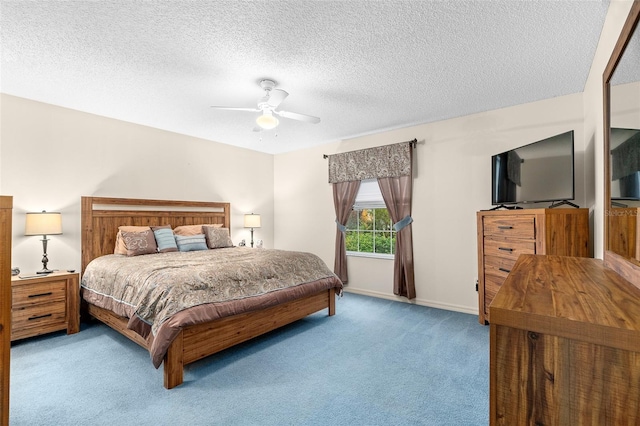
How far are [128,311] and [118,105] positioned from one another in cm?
233

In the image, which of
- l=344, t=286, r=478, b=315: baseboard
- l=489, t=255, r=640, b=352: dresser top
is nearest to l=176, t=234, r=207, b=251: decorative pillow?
l=344, t=286, r=478, b=315: baseboard

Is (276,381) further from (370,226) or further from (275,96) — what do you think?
(370,226)

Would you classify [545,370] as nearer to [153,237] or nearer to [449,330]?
[449,330]

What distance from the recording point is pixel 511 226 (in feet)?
9.84

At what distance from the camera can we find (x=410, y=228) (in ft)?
14.1

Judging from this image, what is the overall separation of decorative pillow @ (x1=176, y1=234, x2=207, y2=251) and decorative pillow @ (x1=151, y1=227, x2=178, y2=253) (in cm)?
7

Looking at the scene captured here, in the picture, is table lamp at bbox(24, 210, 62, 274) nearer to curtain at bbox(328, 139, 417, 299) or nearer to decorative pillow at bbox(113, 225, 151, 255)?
decorative pillow at bbox(113, 225, 151, 255)

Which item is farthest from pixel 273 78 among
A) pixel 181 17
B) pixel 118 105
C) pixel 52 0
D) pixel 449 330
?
pixel 449 330

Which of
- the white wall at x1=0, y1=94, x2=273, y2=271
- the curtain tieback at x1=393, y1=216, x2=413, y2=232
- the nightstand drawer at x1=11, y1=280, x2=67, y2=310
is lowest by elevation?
the nightstand drawer at x1=11, y1=280, x2=67, y2=310

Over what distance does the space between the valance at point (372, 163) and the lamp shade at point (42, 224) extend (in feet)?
11.7

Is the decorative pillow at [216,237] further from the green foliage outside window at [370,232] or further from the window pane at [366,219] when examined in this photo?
the window pane at [366,219]

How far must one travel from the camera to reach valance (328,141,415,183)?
14.1 ft

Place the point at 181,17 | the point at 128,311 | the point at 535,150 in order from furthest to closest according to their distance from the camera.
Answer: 1. the point at 535,150
2. the point at 128,311
3. the point at 181,17

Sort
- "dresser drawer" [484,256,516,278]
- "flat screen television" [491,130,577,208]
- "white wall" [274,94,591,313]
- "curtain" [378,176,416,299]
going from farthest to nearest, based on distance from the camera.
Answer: "curtain" [378,176,416,299] → "white wall" [274,94,591,313] → "dresser drawer" [484,256,516,278] → "flat screen television" [491,130,577,208]
